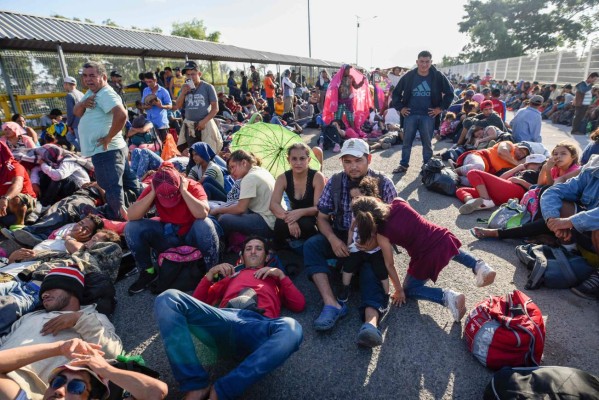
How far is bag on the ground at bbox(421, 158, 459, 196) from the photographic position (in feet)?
17.9

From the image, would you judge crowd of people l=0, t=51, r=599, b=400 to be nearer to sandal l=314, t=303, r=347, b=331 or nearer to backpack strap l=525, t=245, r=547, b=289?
sandal l=314, t=303, r=347, b=331

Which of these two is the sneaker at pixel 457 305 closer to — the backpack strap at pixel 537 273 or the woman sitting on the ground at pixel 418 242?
the woman sitting on the ground at pixel 418 242

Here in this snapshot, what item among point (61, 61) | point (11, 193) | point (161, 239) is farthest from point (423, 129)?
point (61, 61)

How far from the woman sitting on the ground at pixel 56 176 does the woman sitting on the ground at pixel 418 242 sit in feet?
16.0

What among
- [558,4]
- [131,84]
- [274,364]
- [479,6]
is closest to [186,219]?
[274,364]

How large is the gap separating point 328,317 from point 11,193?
4.32 meters

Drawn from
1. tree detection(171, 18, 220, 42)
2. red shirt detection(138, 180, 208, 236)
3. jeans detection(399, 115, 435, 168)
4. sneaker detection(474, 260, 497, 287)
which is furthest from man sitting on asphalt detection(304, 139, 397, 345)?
tree detection(171, 18, 220, 42)

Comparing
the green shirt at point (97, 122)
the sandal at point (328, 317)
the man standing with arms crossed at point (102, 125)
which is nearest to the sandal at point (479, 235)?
the sandal at point (328, 317)

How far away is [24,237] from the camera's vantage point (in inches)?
159

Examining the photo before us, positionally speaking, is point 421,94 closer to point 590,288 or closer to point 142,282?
point 590,288

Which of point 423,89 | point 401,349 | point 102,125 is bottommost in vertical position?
point 401,349

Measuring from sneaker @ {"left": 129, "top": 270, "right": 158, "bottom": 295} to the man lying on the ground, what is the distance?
299 mm

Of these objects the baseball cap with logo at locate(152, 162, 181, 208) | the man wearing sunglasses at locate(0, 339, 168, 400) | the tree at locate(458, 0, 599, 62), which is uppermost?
the tree at locate(458, 0, 599, 62)

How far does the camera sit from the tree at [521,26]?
37844 millimetres
